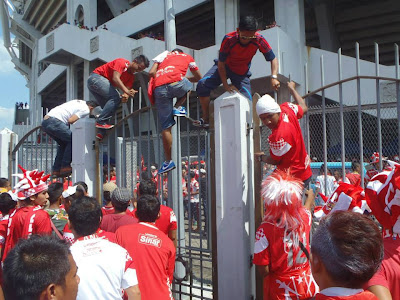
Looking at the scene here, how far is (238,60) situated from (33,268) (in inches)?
133

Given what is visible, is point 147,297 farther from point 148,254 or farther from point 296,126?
point 296,126

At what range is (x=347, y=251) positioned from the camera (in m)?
1.45

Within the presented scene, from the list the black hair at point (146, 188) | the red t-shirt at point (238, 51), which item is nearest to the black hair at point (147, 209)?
the black hair at point (146, 188)

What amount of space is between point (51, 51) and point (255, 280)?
17490mm

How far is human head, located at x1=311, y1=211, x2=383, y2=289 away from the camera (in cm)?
144

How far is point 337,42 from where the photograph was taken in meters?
13.4

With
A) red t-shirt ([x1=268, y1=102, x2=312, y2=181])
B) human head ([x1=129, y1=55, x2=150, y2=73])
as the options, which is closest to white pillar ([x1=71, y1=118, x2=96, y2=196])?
human head ([x1=129, y1=55, x2=150, y2=73])

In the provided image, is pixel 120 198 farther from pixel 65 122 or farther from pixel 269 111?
pixel 65 122

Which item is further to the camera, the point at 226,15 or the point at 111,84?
the point at 226,15

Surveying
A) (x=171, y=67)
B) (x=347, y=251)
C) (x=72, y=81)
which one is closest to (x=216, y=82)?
(x=171, y=67)

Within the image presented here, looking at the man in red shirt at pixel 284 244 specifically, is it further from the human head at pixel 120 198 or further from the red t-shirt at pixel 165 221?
the human head at pixel 120 198

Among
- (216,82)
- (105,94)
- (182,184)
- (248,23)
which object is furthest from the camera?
(105,94)

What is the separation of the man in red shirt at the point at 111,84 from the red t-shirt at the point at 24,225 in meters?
2.12

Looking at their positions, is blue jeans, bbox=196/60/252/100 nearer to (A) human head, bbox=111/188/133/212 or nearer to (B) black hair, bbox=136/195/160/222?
(A) human head, bbox=111/188/133/212
